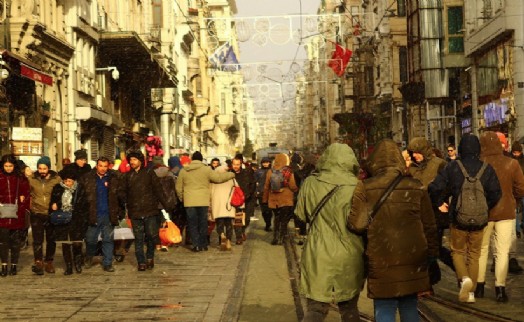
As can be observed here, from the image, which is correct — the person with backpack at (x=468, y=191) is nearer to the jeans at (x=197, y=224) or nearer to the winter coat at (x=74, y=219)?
the winter coat at (x=74, y=219)

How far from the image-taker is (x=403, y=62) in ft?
180

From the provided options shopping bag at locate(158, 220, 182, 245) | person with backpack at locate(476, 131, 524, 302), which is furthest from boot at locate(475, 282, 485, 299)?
shopping bag at locate(158, 220, 182, 245)

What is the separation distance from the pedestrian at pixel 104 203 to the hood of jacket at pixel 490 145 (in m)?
5.83

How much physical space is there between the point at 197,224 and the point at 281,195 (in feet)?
6.15

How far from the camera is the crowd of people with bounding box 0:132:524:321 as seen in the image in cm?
633

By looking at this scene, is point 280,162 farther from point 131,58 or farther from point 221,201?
point 131,58

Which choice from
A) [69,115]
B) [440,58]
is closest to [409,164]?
[69,115]

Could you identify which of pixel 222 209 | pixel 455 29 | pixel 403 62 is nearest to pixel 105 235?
pixel 222 209

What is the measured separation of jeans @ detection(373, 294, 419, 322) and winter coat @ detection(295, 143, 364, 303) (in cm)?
42

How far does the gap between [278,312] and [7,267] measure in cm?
549

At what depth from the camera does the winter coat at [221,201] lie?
58.6ft

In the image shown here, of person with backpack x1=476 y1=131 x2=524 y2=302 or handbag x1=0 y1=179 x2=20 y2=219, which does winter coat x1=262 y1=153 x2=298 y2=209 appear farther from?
person with backpack x1=476 y1=131 x2=524 y2=302

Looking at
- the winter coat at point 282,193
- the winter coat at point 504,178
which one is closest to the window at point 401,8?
the winter coat at point 282,193

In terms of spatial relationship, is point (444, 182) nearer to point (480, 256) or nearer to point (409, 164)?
point (480, 256)
